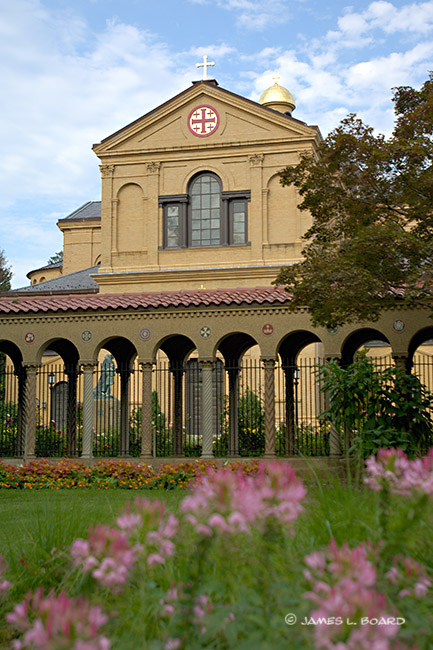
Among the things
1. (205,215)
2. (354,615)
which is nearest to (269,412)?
(205,215)

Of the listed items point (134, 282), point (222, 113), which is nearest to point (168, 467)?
point (134, 282)

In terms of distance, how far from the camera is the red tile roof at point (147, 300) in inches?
803

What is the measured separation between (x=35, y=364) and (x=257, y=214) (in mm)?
13772

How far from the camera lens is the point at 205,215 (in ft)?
109

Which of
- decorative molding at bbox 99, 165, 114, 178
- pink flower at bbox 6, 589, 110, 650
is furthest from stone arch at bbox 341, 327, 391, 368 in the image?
pink flower at bbox 6, 589, 110, 650

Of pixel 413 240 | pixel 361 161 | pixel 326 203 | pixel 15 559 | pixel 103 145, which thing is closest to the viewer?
pixel 15 559

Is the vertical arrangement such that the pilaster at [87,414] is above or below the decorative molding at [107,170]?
below

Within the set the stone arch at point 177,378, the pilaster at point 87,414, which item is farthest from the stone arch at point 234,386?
the pilaster at point 87,414

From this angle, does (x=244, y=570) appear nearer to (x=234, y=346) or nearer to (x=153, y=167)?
(x=234, y=346)

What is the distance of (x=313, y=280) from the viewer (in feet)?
49.1

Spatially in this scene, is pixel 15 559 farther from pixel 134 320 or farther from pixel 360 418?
pixel 134 320

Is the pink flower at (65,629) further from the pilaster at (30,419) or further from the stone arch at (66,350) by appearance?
the stone arch at (66,350)

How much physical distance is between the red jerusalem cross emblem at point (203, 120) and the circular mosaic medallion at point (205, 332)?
596 inches

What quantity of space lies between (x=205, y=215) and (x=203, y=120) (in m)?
4.20
